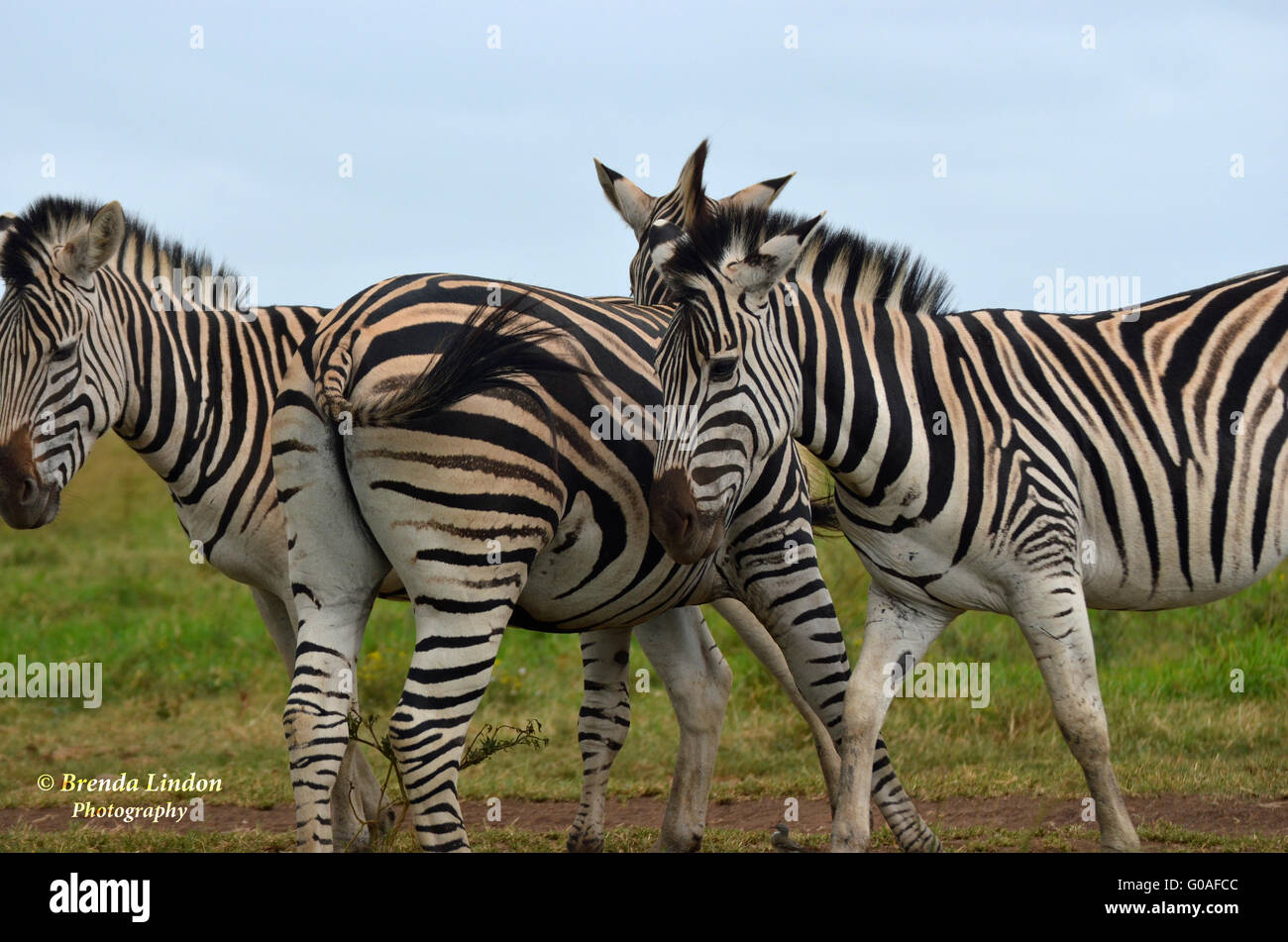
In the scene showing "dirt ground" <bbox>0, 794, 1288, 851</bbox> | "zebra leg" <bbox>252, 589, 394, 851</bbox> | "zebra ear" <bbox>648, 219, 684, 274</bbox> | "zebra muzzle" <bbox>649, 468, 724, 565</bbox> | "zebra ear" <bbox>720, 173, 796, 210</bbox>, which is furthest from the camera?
"dirt ground" <bbox>0, 794, 1288, 851</bbox>

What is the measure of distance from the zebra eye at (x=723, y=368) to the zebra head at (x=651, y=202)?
0.78m

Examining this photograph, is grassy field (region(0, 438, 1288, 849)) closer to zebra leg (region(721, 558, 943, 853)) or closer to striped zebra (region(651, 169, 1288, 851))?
zebra leg (region(721, 558, 943, 853))

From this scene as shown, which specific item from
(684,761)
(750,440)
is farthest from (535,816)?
(750,440)

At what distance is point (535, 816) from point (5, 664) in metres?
4.98

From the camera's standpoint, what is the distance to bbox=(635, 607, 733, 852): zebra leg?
6.42 metres

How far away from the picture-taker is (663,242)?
5039mm

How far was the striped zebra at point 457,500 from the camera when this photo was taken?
4.76 m

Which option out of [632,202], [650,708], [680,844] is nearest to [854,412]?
[680,844]

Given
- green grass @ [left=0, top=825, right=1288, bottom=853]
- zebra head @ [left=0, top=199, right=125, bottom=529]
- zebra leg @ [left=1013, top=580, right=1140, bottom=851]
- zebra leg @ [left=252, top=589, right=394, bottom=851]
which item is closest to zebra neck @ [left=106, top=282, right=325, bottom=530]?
zebra head @ [left=0, top=199, right=125, bottom=529]

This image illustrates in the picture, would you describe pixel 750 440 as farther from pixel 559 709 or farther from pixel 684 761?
pixel 559 709

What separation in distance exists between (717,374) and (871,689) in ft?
4.57

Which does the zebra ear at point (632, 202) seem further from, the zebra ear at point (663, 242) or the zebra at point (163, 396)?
the zebra ear at point (663, 242)

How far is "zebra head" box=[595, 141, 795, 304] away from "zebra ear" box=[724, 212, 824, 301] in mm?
432

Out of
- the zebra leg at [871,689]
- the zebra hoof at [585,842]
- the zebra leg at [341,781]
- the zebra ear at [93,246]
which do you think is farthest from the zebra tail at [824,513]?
the zebra ear at [93,246]
